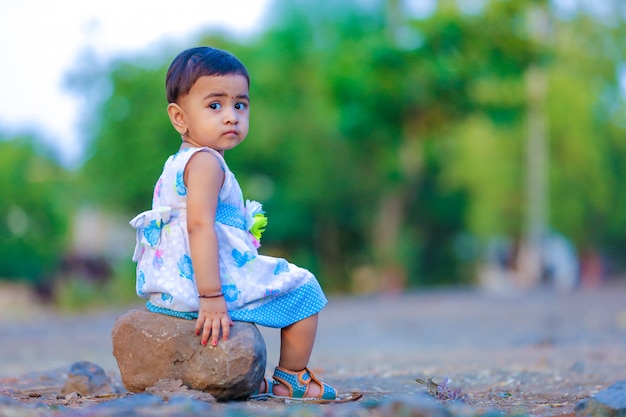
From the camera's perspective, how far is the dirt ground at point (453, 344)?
4.81m

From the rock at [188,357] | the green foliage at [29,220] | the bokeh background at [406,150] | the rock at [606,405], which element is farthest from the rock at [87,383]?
the green foliage at [29,220]

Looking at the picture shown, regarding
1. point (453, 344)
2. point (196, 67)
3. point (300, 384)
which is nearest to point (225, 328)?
point (300, 384)

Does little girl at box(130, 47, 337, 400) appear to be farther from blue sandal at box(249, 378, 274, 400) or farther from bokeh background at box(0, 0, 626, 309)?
bokeh background at box(0, 0, 626, 309)

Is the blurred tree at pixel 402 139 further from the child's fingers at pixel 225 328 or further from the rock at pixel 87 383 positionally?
the child's fingers at pixel 225 328

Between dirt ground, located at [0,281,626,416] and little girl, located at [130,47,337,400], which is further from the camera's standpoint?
dirt ground, located at [0,281,626,416]

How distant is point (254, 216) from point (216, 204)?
0.37 meters

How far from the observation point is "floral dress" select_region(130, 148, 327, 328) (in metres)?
3.80

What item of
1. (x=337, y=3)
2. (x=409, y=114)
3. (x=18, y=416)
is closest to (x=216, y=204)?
(x=18, y=416)

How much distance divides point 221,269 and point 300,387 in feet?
2.09

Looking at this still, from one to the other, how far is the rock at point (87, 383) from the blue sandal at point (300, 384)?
95cm

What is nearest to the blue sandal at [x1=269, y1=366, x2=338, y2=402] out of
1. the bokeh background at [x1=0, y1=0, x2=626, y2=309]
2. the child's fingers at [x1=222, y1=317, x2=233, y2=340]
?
the child's fingers at [x1=222, y1=317, x2=233, y2=340]

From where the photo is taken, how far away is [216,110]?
154 inches

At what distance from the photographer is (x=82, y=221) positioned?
34.4 meters

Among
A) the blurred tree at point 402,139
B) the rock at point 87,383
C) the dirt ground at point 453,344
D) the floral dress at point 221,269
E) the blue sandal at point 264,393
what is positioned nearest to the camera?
the floral dress at point 221,269
